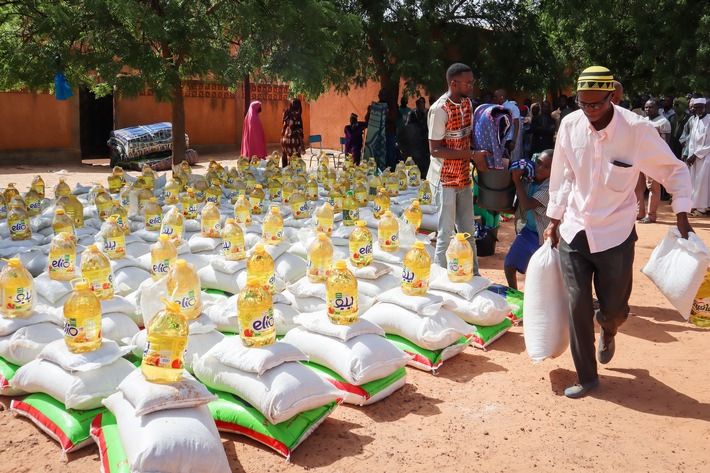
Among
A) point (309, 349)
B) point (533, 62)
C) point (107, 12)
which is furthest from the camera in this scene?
point (533, 62)

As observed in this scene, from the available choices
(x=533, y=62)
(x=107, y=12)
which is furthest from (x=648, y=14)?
(x=107, y=12)

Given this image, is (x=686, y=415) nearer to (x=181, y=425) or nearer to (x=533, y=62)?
(x=181, y=425)

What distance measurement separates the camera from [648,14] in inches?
595

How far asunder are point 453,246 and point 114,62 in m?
5.85

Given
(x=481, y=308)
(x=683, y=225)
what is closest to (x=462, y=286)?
(x=481, y=308)

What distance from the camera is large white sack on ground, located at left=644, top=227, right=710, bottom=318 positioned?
11.2ft

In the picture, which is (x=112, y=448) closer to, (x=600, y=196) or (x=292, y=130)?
(x=600, y=196)

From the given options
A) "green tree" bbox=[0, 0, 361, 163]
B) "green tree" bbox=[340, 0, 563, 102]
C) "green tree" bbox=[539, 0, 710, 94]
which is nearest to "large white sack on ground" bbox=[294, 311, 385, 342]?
"green tree" bbox=[0, 0, 361, 163]

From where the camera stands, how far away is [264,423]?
3051mm

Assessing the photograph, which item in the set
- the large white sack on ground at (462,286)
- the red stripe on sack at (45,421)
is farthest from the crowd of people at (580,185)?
the red stripe on sack at (45,421)

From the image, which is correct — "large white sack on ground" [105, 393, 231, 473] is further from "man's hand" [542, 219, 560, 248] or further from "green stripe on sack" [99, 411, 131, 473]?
"man's hand" [542, 219, 560, 248]

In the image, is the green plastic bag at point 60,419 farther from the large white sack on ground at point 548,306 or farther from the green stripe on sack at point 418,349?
the large white sack on ground at point 548,306

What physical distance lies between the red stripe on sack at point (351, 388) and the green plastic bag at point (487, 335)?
47.0 inches

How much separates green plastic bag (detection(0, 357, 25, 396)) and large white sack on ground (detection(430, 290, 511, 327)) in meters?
2.58
